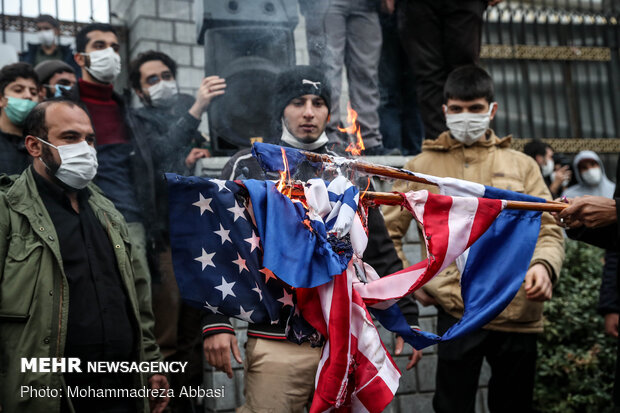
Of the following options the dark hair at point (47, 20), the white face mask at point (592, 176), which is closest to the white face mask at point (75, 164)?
the dark hair at point (47, 20)

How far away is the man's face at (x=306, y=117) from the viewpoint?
4262 mm

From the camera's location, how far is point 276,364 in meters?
3.52

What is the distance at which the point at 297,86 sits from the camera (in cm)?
445

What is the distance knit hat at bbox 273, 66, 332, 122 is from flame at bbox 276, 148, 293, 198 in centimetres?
101

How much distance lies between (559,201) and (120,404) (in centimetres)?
275

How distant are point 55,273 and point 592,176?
6324 mm

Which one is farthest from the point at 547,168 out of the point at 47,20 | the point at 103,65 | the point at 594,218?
the point at 47,20

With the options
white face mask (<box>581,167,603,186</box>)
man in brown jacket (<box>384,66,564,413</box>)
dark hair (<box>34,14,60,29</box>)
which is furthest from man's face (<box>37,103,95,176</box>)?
white face mask (<box>581,167,603,186</box>)

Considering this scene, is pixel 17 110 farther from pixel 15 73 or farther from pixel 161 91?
pixel 161 91

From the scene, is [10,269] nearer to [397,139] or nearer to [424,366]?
[424,366]

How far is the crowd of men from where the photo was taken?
11.7 ft

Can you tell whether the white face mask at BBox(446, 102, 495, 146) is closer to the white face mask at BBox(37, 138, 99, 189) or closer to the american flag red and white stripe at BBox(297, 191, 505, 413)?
the american flag red and white stripe at BBox(297, 191, 505, 413)

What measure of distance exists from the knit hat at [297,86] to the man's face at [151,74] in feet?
6.13

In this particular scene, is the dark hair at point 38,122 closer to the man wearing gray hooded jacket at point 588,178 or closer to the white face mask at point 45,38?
the white face mask at point 45,38
